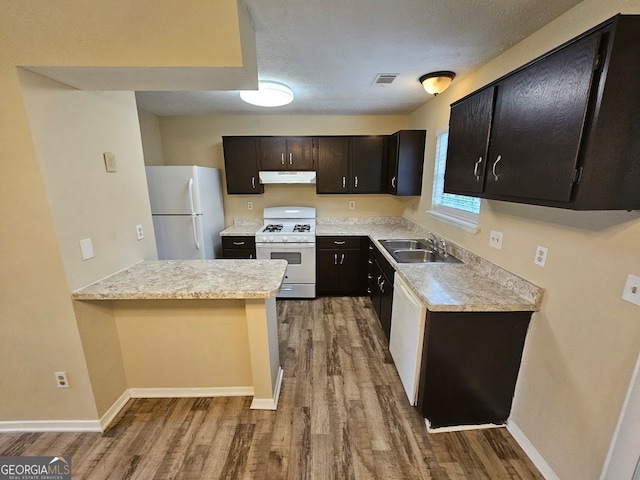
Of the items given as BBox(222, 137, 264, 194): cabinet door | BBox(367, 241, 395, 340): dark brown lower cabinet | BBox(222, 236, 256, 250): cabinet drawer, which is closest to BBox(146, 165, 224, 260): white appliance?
BBox(222, 236, 256, 250): cabinet drawer

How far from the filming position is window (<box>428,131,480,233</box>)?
218cm

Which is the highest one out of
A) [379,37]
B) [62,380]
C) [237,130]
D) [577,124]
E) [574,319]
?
[379,37]

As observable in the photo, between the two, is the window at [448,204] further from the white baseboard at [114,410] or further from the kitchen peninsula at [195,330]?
the white baseboard at [114,410]

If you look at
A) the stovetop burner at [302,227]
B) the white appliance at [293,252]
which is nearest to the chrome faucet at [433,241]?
the white appliance at [293,252]

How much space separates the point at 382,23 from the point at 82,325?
244 cm

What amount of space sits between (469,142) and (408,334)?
132 cm

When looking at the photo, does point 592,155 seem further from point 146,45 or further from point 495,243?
point 146,45

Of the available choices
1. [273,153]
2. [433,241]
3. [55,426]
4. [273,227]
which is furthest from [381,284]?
[55,426]

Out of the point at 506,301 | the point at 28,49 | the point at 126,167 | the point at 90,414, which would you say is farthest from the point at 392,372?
the point at 28,49

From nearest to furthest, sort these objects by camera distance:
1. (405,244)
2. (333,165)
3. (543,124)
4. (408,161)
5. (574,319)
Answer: (543,124) → (574,319) → (405,244) → (408,161) → (333,165)

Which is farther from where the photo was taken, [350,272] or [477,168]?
[350,272]

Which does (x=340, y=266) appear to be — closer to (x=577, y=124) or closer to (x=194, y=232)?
(x=194, y=232)

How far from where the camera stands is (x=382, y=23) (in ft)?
4.69

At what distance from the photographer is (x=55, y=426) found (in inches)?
66.7
